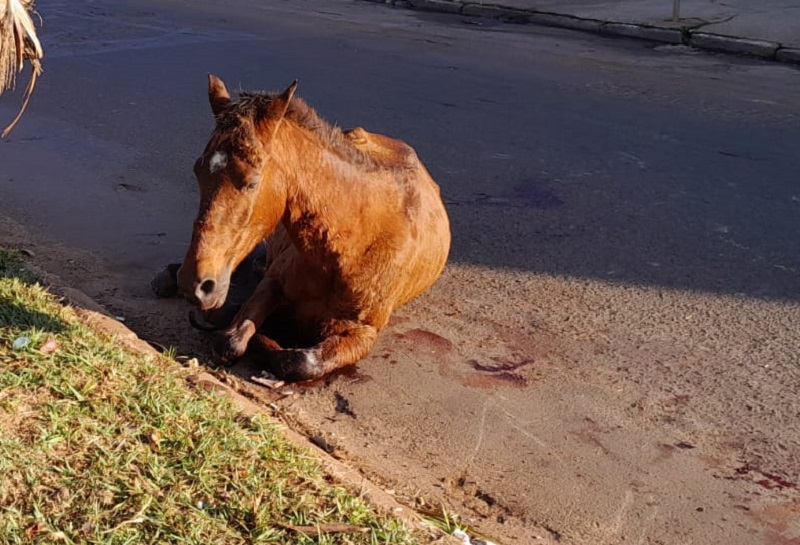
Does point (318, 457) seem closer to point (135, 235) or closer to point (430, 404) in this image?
point (430, 404)

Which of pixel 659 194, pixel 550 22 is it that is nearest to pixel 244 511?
pixel 659 194

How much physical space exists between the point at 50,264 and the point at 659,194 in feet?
14.0

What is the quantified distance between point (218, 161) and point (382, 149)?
1.47m

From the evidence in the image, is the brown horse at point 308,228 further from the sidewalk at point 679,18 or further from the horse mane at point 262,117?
the sidewalk at point 679,18

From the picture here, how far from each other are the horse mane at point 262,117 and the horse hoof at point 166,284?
1544 mm

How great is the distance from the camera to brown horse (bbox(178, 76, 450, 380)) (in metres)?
4.26

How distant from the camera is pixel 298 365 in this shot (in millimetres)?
4875

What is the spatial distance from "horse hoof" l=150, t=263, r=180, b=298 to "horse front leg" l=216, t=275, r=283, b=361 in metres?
0.71

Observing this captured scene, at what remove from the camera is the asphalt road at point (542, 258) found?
432 cm

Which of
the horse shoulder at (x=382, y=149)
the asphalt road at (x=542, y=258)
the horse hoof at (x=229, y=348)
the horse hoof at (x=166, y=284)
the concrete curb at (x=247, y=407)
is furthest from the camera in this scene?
the horse hoof at (x=166, y=284)

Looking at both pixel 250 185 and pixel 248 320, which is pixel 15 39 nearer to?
pixel 250 185

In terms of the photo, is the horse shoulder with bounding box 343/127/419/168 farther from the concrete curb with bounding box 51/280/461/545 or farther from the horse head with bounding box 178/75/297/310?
the concrete curb with bounding box 51/280/461/545

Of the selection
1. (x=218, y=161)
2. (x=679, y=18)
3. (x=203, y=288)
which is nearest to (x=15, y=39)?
(x=218, y=161)

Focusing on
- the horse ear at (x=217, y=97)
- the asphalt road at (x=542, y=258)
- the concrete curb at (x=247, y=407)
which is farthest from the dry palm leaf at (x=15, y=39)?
the asphalt road at (x=542, y=258)
